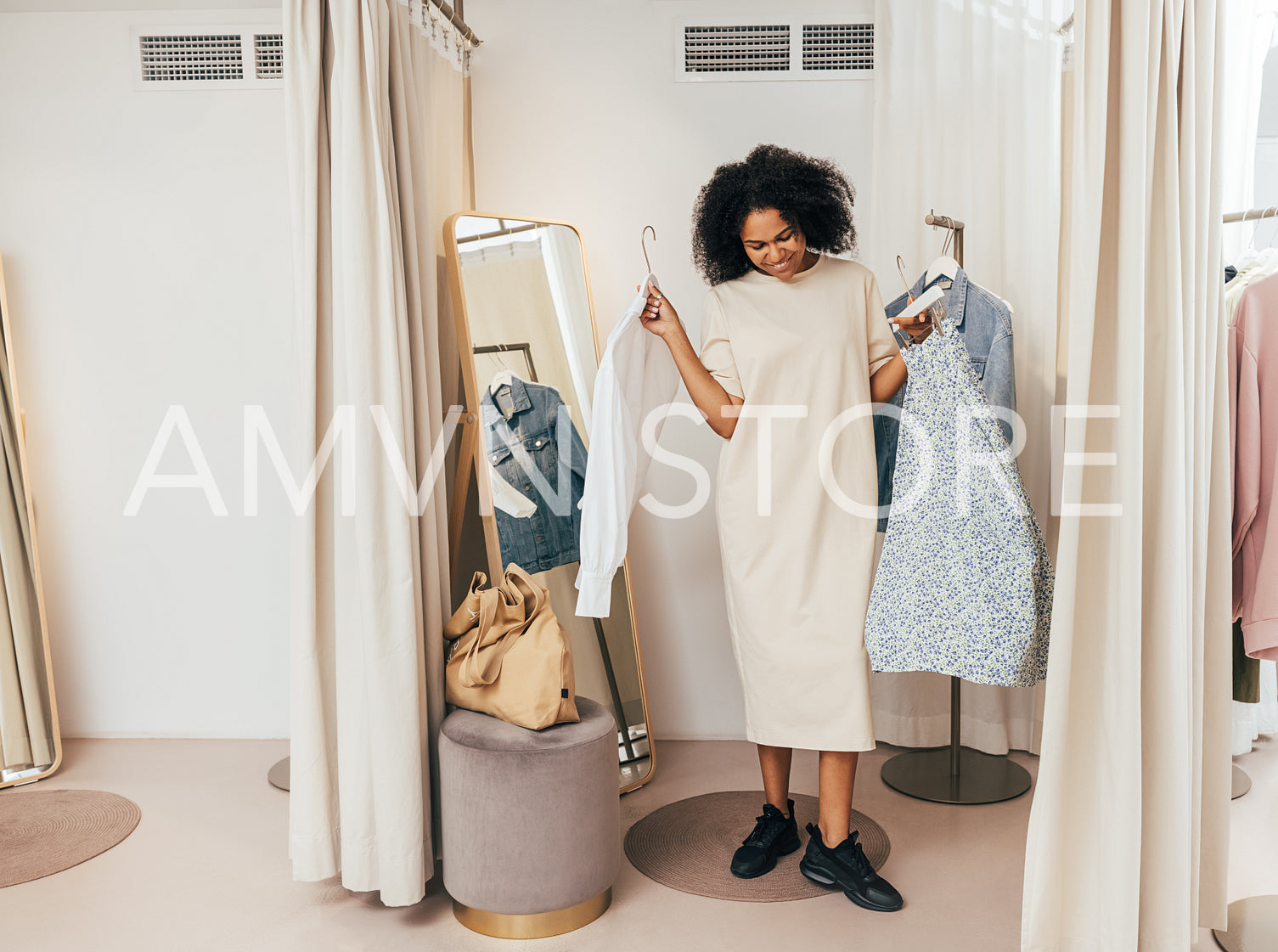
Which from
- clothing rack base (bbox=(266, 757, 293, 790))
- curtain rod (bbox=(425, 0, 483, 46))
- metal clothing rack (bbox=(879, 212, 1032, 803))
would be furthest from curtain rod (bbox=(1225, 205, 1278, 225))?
clothing rack base (bbox=(266, 757, 293, 790))

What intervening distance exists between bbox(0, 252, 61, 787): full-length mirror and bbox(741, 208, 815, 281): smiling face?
2.54 m

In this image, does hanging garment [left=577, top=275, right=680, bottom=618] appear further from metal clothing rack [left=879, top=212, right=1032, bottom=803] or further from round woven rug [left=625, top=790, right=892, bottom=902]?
metal clothing rack [left=879, top=212, right=1032, bottom=803]

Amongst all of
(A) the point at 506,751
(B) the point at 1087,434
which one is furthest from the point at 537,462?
(B) the point at 1087,434

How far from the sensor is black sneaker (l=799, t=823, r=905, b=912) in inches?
87.4

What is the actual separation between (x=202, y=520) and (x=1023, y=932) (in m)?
2.95

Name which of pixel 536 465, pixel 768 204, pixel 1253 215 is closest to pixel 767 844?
pixel 536 465

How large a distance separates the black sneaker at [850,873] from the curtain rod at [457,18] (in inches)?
96.5

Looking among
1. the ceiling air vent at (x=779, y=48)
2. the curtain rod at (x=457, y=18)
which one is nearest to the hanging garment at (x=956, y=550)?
the ceiling air vent at (x=779, y=48)

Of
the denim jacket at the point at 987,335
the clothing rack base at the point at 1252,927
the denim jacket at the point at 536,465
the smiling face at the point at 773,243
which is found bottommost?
the clothing rack base at the point at 1252,927

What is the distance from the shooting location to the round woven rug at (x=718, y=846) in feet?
7.64

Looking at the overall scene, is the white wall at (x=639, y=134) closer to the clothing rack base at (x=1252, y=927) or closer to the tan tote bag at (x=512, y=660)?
the tan tote bag at (x=512, y=660)

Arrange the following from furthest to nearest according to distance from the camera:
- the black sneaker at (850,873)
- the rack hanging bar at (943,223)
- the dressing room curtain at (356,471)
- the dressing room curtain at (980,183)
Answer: the dressing room curtain at (980,183)
the rack hanging bar at (943,223)
the black sneaker at (850,873)
the dressing room curtain at (356,471)

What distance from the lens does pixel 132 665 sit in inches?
136

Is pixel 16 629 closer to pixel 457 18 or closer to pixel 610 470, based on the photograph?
pixel 610 470
